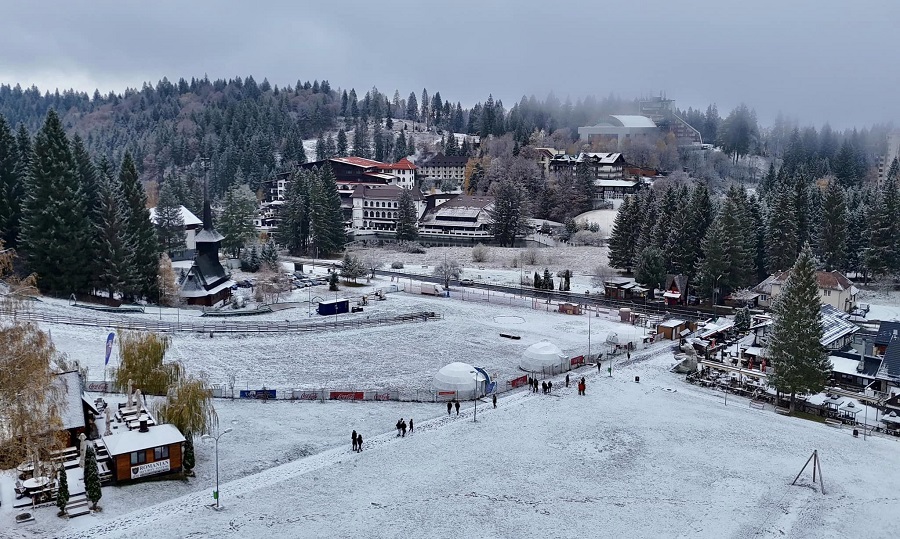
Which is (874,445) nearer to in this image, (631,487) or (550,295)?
(631,487)

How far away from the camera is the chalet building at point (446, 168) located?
485 ft

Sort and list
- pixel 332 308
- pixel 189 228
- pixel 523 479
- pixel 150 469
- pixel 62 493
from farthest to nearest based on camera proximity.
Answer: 1. pixel 189 228
2. pixel 332 308
3. pixel 523 479
4. pixel 150 469
5. pixel 62 493

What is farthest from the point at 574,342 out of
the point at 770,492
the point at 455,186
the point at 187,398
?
the point at 455,186

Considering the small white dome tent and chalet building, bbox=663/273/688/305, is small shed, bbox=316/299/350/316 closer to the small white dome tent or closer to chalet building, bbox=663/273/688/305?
the small white dome tent

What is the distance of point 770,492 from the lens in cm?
2919

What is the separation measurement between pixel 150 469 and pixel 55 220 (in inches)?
1305

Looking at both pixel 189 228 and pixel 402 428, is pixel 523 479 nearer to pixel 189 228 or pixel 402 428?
pixel 402 428

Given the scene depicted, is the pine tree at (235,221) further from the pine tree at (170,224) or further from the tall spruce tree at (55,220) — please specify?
the tall spruce tree at (55,220)

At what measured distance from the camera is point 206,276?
200 ft

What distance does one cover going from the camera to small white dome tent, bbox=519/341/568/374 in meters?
45.1

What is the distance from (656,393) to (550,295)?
2912cm

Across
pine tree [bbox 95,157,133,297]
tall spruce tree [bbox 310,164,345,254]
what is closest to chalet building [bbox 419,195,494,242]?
tall spruce tree [bbox 310,164,345,254]

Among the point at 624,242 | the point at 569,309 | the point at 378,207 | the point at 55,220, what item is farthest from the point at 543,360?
the point at 378,207

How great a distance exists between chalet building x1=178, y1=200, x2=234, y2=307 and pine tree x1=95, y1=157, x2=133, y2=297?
488 centimetres
